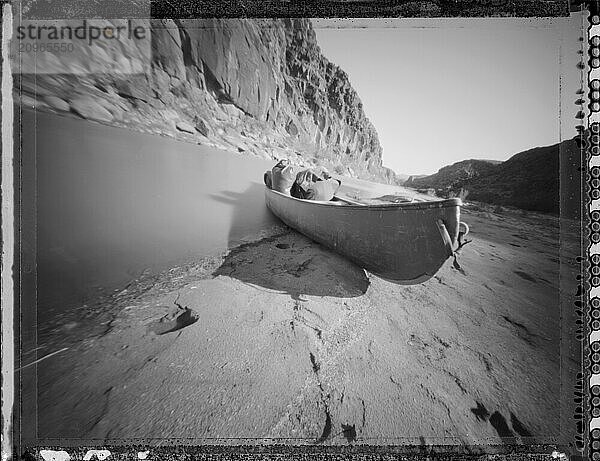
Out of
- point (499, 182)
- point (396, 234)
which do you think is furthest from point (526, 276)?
point (499, 182)

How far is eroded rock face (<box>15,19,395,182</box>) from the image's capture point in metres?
1.51

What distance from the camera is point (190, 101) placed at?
753 centimetres

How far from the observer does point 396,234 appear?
5.18 ft

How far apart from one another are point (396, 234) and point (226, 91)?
9141 mm

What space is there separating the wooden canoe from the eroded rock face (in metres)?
1.39

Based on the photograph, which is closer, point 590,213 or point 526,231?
point 590,213

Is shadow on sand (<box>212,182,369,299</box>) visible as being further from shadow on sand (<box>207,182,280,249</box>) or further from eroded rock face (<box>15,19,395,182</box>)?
eroded rock face (<box>15,19,395,182</box>)

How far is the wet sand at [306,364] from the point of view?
0.89 m

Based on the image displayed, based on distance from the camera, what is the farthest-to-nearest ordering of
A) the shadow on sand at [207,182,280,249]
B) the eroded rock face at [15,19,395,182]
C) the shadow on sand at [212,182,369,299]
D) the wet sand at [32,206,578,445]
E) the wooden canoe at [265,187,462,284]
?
Result: the shadow on sand at [207,182,280,249], the shadow on sand at [212,182,369,299], the eroded rock face at [15,19,395,182], the wooden canoe at [265,187,462,284], the wet sand at [32,206,578,445]

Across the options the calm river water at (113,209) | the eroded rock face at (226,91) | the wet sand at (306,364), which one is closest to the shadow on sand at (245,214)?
the calm river water at (113,209)

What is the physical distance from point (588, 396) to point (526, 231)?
4646 millimetres

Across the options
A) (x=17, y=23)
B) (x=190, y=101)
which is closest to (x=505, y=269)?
(x=17, y=23)

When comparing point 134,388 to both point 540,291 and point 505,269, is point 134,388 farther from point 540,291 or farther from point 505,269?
point 505,269

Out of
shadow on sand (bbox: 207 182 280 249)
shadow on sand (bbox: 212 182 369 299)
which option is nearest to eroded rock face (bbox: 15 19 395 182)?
shadow on sand (bbox: 212 182 369 299)
